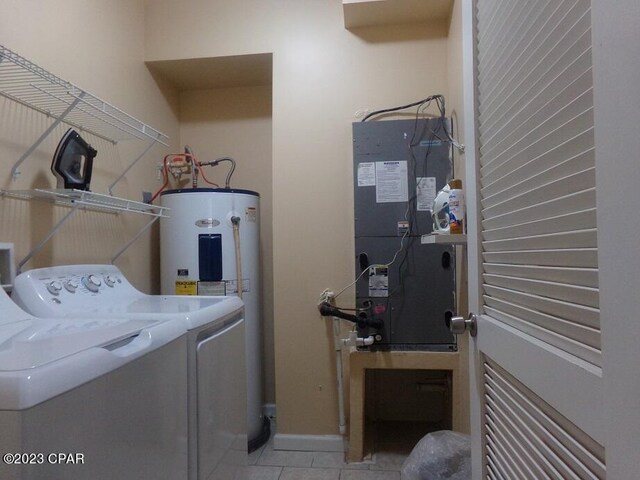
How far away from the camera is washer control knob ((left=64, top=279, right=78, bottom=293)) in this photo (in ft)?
4.50

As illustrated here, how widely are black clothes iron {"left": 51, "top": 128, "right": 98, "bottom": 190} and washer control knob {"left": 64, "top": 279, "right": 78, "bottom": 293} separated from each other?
35cm

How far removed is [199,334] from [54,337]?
0.40 metres

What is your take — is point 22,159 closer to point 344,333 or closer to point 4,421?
point 4,421

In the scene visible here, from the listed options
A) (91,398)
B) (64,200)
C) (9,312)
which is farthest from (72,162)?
(91,398)

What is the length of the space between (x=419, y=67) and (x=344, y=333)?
1.59 metres

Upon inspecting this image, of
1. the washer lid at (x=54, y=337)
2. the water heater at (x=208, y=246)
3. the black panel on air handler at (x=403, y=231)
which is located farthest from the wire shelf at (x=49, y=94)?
the black panel on air handler at (x=403, y=231)

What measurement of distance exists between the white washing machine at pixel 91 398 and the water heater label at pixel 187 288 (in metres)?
0.94

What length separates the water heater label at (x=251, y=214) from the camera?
7.27 feet

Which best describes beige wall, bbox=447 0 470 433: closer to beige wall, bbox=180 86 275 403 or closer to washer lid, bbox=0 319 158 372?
beige wall, bbox=180 86 275 403

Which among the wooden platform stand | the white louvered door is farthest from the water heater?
the white louvered door

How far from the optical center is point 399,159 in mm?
2025

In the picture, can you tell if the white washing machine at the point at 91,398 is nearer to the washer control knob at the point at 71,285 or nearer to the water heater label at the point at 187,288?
the washer control knob at the point at 71,285

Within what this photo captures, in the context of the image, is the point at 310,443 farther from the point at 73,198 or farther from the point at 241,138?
the point at 241,138

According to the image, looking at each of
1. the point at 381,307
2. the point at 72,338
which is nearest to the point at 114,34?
the point at 72,338
